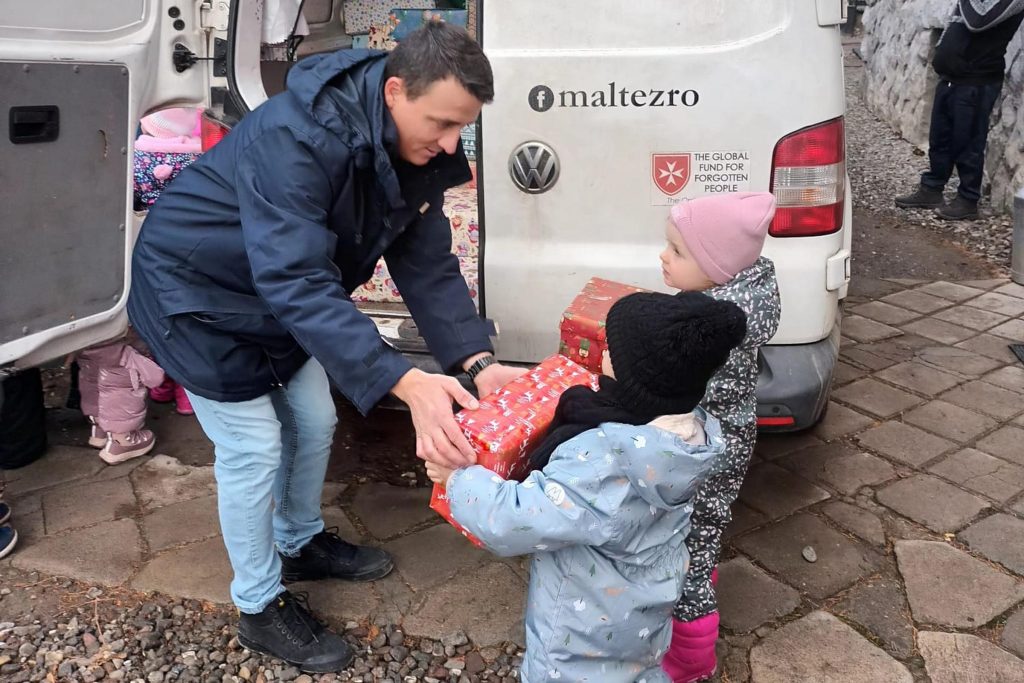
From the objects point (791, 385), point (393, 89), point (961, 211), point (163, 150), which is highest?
point (393, 89)

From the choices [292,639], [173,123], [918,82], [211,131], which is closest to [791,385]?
[292,639]

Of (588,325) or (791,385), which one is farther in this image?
(791,385)

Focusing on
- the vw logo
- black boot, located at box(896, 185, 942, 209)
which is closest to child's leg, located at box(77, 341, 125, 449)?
the vw logo

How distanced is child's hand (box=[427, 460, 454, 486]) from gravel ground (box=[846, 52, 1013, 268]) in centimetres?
548

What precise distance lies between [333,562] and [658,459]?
145 cm

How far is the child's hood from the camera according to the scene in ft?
5.64

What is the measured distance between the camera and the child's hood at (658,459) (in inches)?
67.7

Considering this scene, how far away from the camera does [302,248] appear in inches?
73.3

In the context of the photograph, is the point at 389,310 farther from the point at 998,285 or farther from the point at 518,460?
the point at 998,285

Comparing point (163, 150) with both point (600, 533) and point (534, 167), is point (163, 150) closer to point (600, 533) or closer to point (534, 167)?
point (534, 167)

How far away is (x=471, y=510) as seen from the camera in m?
1.79

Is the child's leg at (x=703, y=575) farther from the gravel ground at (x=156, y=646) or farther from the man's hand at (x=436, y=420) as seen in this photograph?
the man's hand at (x=436, y=420)

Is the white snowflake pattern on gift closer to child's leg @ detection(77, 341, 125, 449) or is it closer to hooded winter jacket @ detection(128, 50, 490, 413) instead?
hooded winter jacket @ detection(128, 50, 490, 413)

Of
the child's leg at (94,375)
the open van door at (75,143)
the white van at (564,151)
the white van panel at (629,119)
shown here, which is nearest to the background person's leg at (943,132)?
the white van at (564,151)
